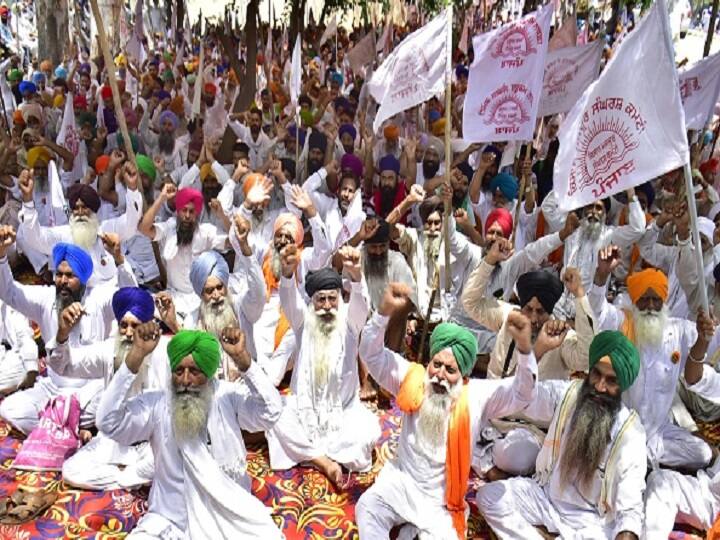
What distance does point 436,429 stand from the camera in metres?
3.33

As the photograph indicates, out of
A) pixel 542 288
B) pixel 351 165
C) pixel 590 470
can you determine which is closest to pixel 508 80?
pixel 542 288

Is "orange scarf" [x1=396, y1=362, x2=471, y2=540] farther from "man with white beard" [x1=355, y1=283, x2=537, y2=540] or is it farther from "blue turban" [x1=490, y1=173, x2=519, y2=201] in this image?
"blue turban" [x1=490, y1=173, x2=519, y2=201]

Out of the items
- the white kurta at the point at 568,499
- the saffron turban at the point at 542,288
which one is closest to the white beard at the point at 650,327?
the saffron turban at the point at 542,288

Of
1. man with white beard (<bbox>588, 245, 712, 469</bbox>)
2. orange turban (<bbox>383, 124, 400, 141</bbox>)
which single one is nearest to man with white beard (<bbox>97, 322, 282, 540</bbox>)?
man with white beard (<bbox>588, 245, 712, 469</bbox>)

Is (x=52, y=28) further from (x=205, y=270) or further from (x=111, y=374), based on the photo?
(x=111, y=374)

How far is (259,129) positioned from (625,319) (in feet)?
18.2

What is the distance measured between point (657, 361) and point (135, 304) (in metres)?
2.94

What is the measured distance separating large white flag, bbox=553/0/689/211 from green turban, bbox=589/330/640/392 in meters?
0.71

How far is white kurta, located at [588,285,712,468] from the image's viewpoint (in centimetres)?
385

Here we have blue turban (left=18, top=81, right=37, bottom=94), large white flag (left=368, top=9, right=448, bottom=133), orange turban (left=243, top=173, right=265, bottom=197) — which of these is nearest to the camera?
large white flag (left=368, top=9, right=448, bottom=133)

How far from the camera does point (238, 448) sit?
3352 millimetres

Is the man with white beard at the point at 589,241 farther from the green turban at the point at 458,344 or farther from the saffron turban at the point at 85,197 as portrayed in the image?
the saffron turban at the point at 85,197

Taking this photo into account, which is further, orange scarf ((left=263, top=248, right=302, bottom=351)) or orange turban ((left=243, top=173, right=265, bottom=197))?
orange turban ((left=243, top=173, right=265, bottom=197))

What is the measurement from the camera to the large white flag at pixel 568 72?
20.4 feet
